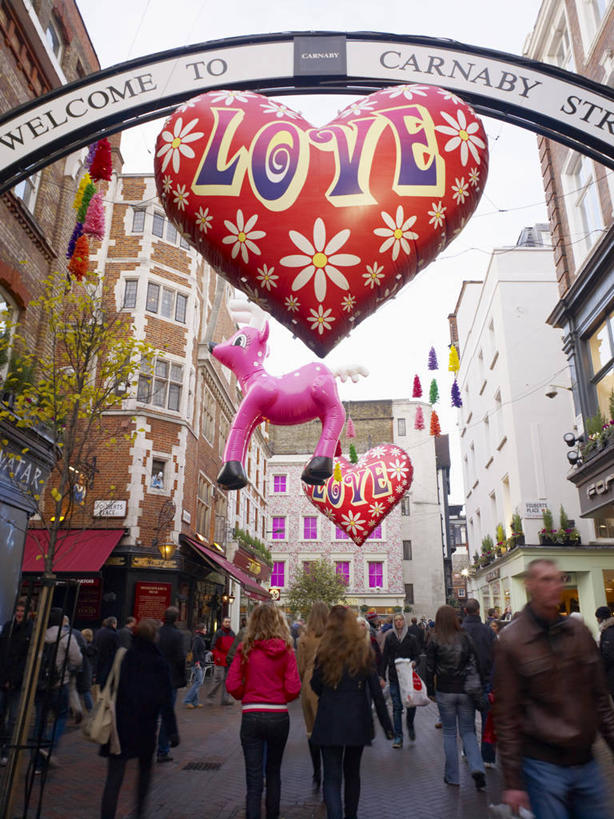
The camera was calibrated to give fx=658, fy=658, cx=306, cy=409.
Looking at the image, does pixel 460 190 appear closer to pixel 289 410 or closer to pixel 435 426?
pixel 289 410

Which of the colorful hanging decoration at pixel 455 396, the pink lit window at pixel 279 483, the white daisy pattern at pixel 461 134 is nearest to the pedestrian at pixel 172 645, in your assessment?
the white daisy pattern at pixel 461 134

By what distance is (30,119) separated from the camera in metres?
5.45

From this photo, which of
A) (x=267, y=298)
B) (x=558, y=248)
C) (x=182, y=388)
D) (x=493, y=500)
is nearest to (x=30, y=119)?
(x=267, y=298)

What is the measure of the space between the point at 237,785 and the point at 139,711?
232cm

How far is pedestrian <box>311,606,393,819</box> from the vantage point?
4539mm

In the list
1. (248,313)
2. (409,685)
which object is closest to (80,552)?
(409,685)

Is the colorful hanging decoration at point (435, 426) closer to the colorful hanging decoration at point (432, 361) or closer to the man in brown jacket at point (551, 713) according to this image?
the colorful hanging decoration at point (432, 361)

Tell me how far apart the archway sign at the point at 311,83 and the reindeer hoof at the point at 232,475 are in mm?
2948

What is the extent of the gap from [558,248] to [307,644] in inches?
495

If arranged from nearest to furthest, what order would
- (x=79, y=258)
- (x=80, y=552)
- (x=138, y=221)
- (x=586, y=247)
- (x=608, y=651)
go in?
1. (x=79, y=258)
2. (x=608, y=651)
3. (x=586, y=247)
4. (x=80, y=552)
5. (x=138, y=221)

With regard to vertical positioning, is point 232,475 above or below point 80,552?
below

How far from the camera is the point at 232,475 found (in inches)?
205

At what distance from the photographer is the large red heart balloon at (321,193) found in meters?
4.39

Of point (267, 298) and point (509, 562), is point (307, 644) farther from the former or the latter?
point (509, 562)
